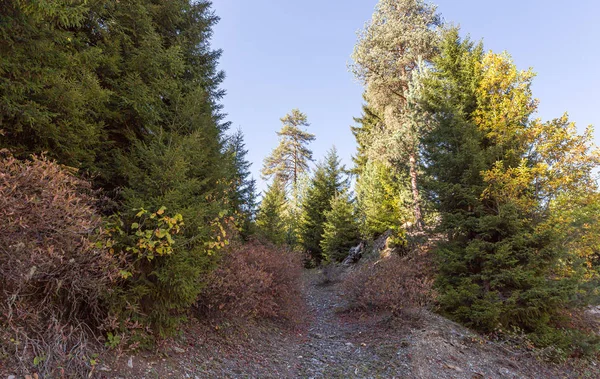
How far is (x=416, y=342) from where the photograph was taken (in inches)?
255

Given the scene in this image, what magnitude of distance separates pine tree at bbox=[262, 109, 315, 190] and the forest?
2162 centimetres

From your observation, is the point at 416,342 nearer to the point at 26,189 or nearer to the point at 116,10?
the point at 26,189

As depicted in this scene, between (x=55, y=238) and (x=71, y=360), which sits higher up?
(x=55, y=238)

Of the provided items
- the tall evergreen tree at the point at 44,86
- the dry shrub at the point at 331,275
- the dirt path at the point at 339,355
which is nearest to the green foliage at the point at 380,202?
the dry shrub at the point at 331,275

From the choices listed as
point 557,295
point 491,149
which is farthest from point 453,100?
point 557,295

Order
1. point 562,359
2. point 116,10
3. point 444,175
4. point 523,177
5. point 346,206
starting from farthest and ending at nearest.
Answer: point 346,206 → point 444,175 → point 523,177 → point 562,359 → point 116,10

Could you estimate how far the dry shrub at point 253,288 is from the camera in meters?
6.21

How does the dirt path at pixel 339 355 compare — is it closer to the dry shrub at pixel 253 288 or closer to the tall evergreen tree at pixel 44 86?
the dry shrub at pixel 253 288

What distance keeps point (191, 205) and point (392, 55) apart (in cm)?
1683

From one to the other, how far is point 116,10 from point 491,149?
10.8 meters

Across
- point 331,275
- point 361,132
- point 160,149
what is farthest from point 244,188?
point 361,132

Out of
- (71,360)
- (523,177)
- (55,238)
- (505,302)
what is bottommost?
(71,360)

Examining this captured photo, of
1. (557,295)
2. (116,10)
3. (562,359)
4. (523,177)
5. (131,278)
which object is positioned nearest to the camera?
(131,278)

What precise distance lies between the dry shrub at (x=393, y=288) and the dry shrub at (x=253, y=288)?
206cm
